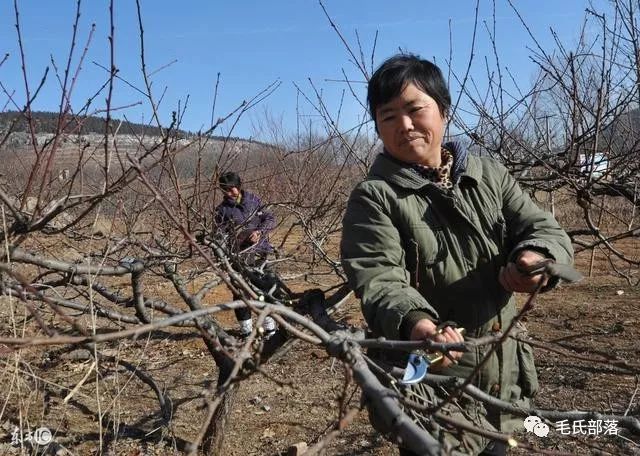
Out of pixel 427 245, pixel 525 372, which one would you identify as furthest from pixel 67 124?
pixel 525 372

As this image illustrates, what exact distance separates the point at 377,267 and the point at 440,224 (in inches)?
10.1

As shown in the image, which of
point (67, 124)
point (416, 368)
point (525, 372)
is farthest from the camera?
point (67, 124)

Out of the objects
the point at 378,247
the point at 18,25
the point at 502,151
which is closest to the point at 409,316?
the point at 378,247

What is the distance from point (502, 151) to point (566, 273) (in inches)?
97.7

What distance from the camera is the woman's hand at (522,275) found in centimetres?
124

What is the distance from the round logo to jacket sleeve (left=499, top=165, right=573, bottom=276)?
2.53 m

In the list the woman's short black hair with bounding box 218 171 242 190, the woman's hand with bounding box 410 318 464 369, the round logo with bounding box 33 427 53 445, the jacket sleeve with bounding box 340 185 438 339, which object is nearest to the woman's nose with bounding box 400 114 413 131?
the jacket sleeve with bounding box 340 185 438 339

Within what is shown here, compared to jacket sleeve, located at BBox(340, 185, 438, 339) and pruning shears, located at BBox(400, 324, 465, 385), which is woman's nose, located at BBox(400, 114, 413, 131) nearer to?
jacket sleeve, located at BBox(340, 185, 438, 339)

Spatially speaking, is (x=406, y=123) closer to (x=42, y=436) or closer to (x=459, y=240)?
(x=459, y=240)

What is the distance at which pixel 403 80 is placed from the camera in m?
1.44

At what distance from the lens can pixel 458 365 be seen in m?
1.48

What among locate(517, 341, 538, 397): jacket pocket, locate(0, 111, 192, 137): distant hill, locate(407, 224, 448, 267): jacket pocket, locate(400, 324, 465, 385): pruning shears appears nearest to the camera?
locate(400, 324, 465, 385): pruning shears

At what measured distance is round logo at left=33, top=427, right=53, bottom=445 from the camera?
109 inches

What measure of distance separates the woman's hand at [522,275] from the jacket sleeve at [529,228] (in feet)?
0.10
